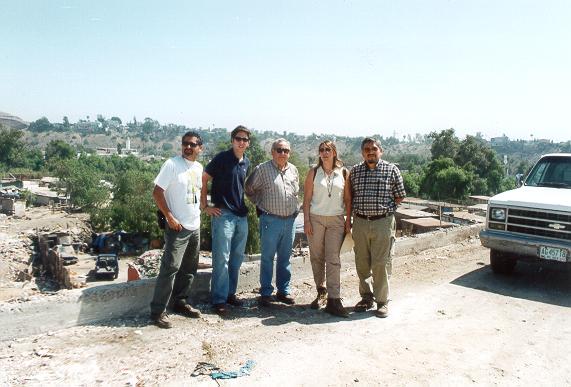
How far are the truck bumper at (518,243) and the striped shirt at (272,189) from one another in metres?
3.33

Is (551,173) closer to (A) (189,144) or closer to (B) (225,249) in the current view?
(B) (225,249)

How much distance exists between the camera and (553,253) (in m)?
5.68

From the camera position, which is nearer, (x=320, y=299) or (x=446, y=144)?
(x=320, y=299)

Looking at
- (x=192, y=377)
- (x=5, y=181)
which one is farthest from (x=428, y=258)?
(x=5, y=181)

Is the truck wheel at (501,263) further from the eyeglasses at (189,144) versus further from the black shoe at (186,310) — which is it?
the eyeglasses at (189,144)

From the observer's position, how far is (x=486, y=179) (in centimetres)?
6106

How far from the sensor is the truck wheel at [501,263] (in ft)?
21.6

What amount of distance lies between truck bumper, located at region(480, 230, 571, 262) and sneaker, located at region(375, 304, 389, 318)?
2.45 m

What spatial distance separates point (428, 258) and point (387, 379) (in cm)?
473

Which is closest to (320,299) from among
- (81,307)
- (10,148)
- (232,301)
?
(232,301)

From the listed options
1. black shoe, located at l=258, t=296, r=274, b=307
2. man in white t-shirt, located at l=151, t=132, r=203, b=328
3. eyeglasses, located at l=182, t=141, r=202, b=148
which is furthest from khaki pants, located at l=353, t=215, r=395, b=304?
eyeglasses, located at l=182, t=141, r=202, b=148

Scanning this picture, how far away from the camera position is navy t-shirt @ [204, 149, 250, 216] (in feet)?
15.0

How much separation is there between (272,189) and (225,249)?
0.85 m

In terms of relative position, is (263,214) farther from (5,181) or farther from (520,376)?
(5,181)
